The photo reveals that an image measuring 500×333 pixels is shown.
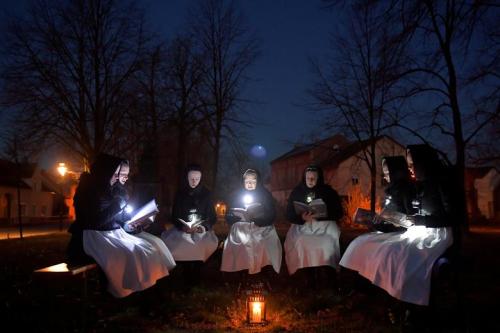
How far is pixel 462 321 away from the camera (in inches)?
219

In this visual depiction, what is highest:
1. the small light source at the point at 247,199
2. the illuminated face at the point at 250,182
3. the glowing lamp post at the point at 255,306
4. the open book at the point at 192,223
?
the illuminated face at the point at 250,182

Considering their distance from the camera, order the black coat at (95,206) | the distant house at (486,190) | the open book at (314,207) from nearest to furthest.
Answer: the black coat at (95,206) → the open book at (314,207) → the distant house at (486,190)

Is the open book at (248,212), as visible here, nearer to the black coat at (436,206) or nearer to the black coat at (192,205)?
the black coat at (192,205)

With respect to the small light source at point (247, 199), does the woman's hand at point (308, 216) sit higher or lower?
lower

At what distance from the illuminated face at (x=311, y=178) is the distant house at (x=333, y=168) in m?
20.5

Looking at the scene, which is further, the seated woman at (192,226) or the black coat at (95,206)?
the seated woman at (192,226)

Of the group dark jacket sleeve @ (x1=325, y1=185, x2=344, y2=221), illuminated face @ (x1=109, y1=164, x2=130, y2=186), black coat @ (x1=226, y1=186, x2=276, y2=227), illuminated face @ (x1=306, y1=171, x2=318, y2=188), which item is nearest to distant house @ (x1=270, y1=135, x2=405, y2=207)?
black coat @ (x1=226, y1=186, x2=276, y2=227)

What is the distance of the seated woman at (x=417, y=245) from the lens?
213 inches

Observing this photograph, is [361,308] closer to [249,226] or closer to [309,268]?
[309,268]

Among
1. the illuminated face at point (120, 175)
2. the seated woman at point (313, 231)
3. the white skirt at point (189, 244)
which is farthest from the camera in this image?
the white skirt at point (189, 244)

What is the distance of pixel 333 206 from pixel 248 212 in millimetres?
1490

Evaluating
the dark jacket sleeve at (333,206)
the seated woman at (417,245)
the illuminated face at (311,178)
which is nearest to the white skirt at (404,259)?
the seated woman at (417,245)

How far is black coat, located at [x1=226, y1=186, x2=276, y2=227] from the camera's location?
7883 millimetres

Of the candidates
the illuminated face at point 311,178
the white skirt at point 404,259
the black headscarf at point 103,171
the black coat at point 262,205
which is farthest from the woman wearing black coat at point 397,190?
the black headscarf at point 103,171
